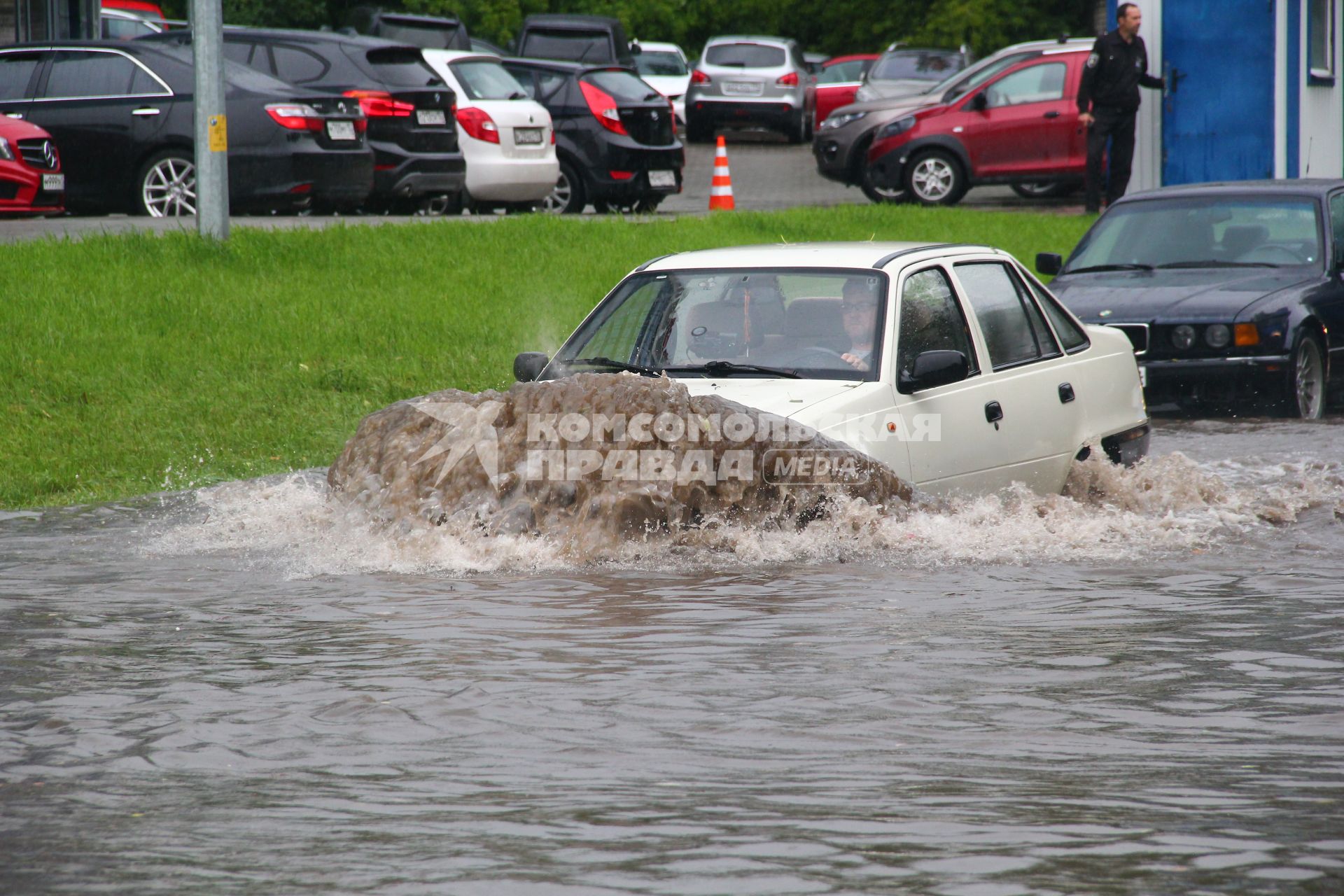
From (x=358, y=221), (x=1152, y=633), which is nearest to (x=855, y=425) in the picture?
(x=1152, y=633)

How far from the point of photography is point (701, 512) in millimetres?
7801

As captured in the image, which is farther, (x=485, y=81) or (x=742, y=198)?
(x=742, y=198)

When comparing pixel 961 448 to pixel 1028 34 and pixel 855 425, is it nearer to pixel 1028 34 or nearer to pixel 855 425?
A: pixel 855 425

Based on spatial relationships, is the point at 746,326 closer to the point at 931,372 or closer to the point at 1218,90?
the point at 931,372

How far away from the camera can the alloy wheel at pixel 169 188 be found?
18328mm

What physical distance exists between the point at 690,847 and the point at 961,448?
4.22 metres

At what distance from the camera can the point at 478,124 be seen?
68.6 ft

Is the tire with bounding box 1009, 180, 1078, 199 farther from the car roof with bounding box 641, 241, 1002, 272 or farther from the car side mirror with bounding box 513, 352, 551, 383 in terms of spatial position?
the car side mirror with bounding box 513, 352, 551, 383

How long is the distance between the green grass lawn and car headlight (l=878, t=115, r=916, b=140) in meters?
7.06

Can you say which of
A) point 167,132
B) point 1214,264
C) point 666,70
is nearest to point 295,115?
point 167,132

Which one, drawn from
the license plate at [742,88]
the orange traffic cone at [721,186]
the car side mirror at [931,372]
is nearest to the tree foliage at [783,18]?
the license plate at [742,88]

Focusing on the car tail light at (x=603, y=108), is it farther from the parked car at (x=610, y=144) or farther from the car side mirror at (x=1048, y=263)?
the car side mirror at (x=1048, y=263)

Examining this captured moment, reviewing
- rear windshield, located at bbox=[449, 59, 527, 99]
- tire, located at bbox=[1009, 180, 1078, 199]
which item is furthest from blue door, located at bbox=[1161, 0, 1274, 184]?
rear windshield, located at bbox=[449, 59, 527, 99]

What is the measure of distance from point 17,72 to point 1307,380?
1289 cm
